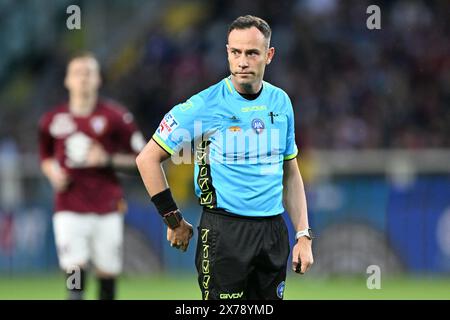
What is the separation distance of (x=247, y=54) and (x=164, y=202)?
1009 mm

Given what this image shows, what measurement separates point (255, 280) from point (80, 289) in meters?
3.57

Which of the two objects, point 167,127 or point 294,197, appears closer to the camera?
point 167,127

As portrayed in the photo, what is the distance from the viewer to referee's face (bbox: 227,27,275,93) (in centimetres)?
633

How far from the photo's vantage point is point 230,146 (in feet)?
21.1

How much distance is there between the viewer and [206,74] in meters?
19.3

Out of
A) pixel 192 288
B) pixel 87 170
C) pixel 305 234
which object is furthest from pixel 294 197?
pixel 192 288

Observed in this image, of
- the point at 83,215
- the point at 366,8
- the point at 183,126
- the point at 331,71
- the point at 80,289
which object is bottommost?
the point at 80,289

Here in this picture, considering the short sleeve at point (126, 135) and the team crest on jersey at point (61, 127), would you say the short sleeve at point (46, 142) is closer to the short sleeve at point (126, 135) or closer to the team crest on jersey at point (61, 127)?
the team crest on jersey at point (61, 127)

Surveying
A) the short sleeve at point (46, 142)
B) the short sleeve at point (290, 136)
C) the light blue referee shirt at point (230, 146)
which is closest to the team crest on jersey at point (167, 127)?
the light blue referee shirt at point (230, 146)

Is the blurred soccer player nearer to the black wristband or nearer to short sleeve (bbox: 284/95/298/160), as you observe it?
short sleeve (bbox: 284/95/298/160)

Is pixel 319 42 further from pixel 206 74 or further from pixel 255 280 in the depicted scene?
pixel 255 280

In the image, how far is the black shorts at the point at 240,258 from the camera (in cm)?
634

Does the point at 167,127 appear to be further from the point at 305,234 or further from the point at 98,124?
the point at 98,124
